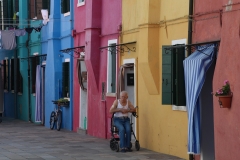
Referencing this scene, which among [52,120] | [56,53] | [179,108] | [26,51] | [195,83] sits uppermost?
[26,51]

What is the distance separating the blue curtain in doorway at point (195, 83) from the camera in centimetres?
1429

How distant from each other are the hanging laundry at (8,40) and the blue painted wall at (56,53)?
10.1 ft

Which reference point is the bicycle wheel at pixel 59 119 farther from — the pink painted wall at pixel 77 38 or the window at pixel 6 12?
the window at pixel 6 12

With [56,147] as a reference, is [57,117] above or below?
above

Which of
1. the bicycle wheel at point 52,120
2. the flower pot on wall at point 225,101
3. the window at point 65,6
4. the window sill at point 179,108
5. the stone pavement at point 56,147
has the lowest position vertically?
the stone pavement at point 56,147

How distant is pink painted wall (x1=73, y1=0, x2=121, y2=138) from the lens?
21688mm

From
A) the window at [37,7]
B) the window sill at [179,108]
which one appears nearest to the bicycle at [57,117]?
the window at [37,7]

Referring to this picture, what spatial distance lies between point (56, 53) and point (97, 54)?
16.2ft

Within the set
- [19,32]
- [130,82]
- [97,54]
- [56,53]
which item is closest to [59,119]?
[56,53]

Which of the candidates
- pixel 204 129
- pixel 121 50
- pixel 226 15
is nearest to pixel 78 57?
pixel 121 50

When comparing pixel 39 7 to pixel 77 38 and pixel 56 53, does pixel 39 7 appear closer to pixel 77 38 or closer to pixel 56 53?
pixel 56 53

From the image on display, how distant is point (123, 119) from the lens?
59.1 ft

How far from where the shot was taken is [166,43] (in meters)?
17.2

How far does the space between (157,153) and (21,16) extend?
16.0 meters
